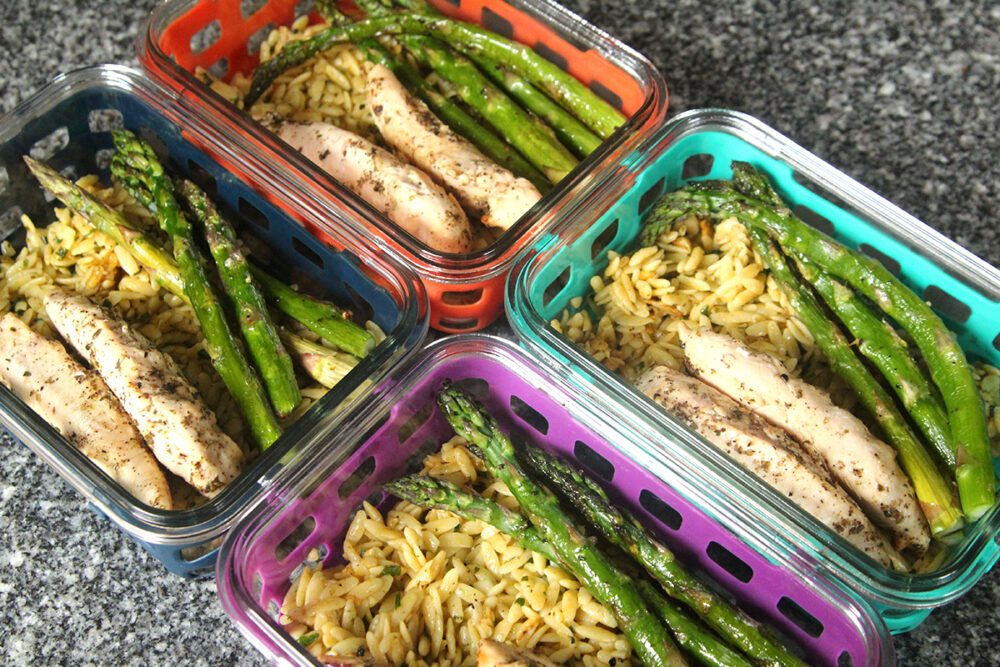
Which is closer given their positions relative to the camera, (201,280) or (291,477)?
(291,477)

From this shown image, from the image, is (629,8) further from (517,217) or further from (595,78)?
(517,217)

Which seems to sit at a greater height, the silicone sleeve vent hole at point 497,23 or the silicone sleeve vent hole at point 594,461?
the silicone sleeve vent hole at point 497,23

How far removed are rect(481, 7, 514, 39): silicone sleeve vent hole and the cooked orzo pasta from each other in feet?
5.26

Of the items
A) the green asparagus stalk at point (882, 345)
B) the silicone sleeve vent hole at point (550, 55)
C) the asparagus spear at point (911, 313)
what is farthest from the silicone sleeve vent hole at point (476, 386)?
the silicone sleeve vent hole at point (550, 55)

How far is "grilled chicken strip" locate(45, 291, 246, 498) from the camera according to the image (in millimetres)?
2373

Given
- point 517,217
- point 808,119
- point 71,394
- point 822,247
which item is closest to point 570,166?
point 517,217

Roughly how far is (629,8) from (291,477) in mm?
2370

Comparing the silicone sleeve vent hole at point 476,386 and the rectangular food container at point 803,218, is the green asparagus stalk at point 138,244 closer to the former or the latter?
the silicone sleeve vent hole at point 476,386

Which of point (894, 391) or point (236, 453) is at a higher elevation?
point (894, 391)

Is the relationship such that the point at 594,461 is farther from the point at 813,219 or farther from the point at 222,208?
the point at 222,208

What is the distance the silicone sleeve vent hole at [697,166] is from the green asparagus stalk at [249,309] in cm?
133

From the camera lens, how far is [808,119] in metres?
3.47

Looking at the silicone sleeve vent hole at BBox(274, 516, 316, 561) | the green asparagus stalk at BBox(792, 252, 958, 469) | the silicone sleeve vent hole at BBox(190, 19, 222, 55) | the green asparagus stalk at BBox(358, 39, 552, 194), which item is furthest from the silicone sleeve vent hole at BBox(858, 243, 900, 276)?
the silicone sleeve vent hole at BBox(190, 19, 222, 55)

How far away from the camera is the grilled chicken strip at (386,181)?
110 inches
